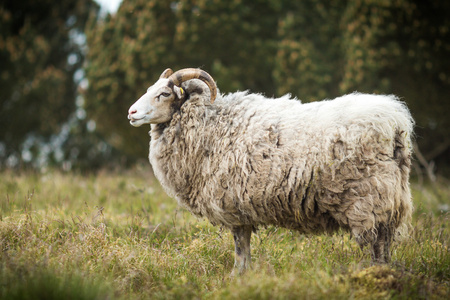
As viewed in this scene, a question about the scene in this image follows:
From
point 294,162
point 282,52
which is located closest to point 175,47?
point 282,52

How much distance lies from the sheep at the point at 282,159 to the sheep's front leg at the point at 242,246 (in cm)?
1

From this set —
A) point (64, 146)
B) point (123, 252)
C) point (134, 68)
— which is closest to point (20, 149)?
point (64, 146)

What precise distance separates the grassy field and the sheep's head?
1.19 meters

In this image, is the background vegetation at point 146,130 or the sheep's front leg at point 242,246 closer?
the background vegetation at point 146,130

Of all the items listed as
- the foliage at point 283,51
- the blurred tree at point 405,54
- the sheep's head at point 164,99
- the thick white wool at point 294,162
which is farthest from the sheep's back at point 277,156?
the blurred tree at point 405,54

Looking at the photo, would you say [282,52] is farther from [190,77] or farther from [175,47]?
[190,77]

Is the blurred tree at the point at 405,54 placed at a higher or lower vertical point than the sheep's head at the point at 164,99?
higher

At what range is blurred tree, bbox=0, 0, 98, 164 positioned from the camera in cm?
1759

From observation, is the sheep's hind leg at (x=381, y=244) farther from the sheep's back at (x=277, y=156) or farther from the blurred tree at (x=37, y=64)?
the blurred tree at (x=37, y=64)

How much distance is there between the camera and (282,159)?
13.5 ft

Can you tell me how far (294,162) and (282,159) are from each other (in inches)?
5.0

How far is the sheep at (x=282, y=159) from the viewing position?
12.8ft

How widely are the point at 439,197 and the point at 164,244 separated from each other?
5.75 metres

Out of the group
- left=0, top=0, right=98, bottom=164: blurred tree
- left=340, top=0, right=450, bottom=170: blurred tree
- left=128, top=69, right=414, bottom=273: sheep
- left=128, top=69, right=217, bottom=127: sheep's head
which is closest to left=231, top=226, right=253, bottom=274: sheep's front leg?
left=128, top=69, right=414, bottom=273: sheep
